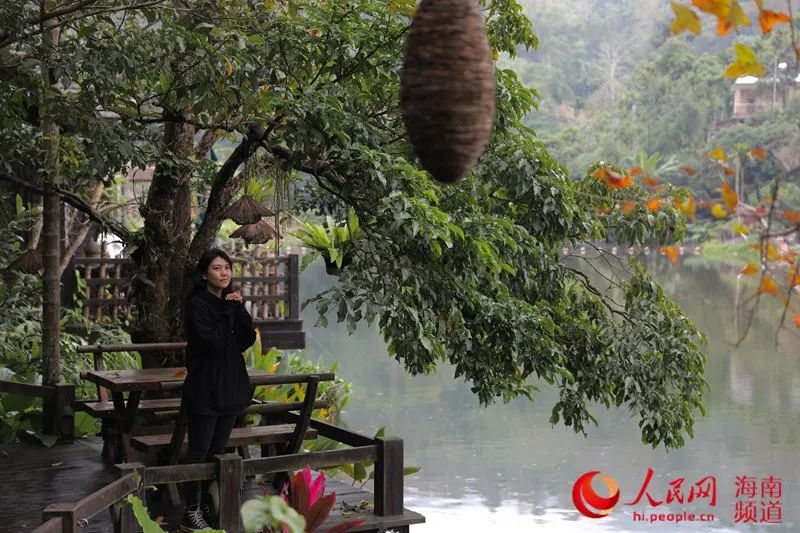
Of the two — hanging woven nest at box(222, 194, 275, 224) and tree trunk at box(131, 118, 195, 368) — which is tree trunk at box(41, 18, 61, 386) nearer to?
tree trunk at box(131, 118, 195, 368)

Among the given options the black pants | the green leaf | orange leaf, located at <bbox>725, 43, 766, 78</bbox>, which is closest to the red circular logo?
the black pants

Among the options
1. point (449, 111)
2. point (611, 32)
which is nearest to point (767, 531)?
point (449, 111)

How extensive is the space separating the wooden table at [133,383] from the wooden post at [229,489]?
59 centimetres

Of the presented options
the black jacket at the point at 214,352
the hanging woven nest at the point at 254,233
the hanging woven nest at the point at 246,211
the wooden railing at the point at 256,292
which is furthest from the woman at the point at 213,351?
the wooden railing at the point at 256,292

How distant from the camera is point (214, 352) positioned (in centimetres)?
482

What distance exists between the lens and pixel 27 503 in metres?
5.31

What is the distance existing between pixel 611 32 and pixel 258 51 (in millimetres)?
67297

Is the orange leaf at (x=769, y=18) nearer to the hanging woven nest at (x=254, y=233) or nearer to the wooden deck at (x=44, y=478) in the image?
the wooden deck at (x=44, y=478)

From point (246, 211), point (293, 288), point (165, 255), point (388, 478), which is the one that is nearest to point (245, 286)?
point (293, 288)

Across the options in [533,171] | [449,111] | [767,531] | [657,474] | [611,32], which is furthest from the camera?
[611,32]

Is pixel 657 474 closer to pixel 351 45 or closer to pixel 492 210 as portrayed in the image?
pixel 492 210

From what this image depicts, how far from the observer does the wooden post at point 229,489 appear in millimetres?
4691

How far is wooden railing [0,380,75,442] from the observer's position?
665 centimetres

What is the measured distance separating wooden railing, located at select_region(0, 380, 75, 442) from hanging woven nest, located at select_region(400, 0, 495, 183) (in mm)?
5247
